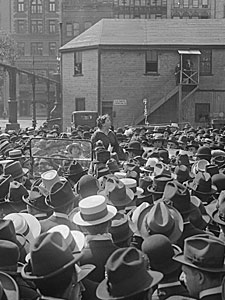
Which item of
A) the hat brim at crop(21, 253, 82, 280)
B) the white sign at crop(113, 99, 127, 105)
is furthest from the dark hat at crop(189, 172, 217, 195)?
the white sign at crop(113, 99, 127, 105)

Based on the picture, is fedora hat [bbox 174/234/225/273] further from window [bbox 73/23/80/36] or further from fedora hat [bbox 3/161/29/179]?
window [bbox 73/23/80/36]

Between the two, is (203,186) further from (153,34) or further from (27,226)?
(153,34)

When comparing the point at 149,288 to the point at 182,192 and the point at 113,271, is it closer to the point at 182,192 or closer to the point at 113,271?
the point at 113,271

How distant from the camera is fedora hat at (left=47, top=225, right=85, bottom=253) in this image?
3.68 metres

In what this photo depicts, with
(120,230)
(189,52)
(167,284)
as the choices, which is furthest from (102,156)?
(189,52)

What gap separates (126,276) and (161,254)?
0.55 meters

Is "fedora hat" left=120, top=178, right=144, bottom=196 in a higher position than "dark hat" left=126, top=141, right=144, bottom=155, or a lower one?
higher

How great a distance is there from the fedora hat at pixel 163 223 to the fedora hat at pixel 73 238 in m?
0.49

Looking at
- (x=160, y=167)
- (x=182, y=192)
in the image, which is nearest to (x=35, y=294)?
(x=182, y=192)

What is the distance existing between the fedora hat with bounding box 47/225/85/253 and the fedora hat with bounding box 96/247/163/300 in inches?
25.1

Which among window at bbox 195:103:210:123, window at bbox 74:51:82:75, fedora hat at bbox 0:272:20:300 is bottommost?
window at bbox 195:103:210:123

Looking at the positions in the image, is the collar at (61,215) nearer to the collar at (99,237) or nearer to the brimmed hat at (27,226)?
the brimmed hat at (27,226)

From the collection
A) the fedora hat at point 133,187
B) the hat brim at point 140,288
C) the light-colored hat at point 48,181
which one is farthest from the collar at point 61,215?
the hat brim at point 140,288

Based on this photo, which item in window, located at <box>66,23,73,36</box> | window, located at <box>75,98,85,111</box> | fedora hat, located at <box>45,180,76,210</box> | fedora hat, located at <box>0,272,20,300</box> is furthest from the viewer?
window, located at <box>66,23,73,36</box>
